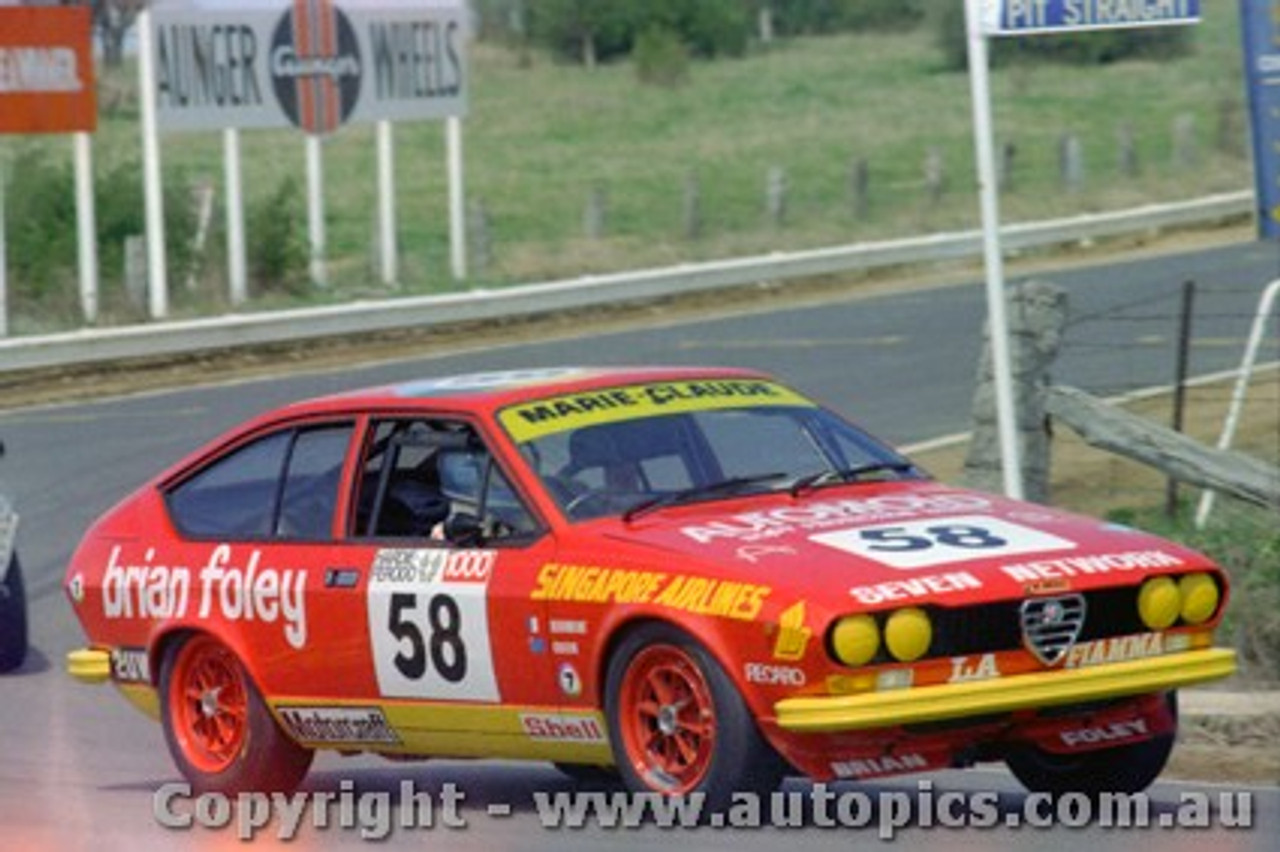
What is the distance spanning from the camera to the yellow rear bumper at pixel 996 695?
8.47m

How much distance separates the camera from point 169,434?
23.1m

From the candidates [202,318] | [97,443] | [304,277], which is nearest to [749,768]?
[97,443]

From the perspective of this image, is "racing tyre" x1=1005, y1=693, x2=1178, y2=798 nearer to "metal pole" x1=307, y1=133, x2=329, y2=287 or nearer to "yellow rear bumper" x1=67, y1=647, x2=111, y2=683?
"yellow rear bumper" x1=67, y1=647, x2=111, y2=683

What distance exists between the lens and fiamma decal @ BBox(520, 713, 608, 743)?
9.23m

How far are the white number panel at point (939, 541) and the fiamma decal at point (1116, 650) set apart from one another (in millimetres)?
309

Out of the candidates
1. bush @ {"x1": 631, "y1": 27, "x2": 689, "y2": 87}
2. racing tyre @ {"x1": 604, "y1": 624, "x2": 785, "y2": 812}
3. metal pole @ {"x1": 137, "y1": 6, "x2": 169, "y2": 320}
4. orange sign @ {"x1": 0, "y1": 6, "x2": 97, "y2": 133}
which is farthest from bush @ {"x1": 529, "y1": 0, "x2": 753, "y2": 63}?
racing tyre @ {"x1": 604, "y1": 624, "x2": 785, "y2": 812}

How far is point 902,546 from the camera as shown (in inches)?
352

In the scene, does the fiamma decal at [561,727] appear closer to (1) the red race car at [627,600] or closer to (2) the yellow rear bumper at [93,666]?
(1) the red race car at [627,600]

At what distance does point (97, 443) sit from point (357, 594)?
1313cm

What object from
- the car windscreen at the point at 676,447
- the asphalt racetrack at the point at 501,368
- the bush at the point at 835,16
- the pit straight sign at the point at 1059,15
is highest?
the bush at the point at 835,16

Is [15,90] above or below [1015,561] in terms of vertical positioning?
above

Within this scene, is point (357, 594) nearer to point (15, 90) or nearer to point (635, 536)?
point (635, 536)

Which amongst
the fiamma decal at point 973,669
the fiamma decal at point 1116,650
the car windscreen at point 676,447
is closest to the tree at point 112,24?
the car windscreen at point 676,447

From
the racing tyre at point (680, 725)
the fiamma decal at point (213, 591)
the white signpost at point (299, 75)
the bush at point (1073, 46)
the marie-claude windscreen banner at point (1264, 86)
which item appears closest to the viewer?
the racing tyre at point (680, 725)
